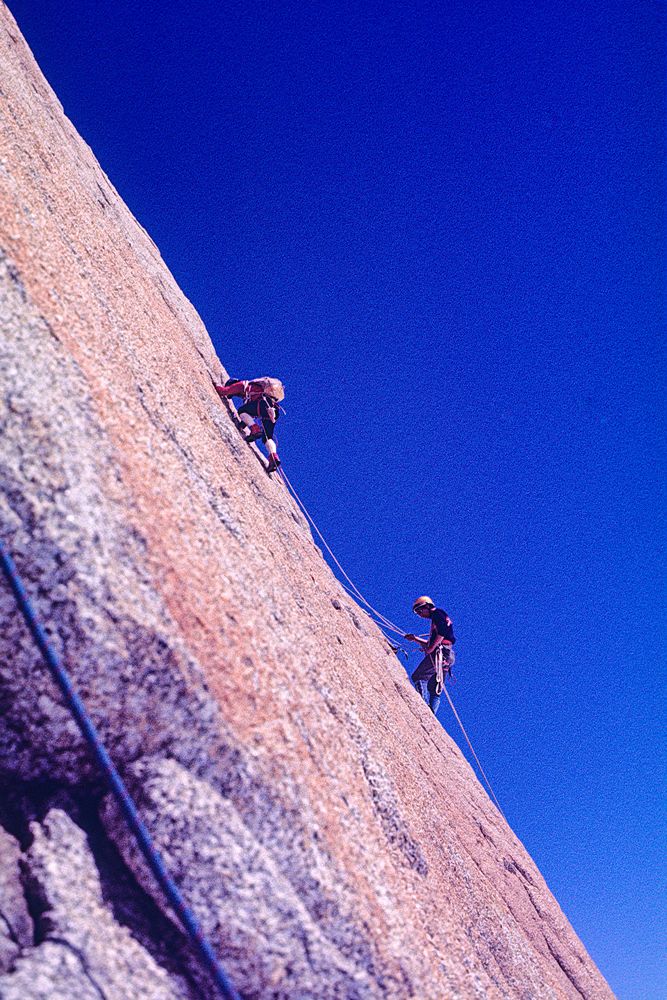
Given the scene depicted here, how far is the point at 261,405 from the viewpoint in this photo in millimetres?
9836

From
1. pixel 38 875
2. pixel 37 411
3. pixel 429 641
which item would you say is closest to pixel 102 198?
pixel 37 411

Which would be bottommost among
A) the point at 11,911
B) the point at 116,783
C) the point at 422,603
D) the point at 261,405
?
the point at 11,911

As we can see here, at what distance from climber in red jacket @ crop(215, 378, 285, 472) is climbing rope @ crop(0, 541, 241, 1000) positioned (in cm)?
621

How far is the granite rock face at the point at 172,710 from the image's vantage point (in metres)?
3.64

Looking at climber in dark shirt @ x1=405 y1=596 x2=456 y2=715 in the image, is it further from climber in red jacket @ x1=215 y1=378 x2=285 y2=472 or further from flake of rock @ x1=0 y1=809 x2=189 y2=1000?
flake of rock @ x1=0 y1=809 x2=189 y2=1000

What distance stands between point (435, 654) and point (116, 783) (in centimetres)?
1100

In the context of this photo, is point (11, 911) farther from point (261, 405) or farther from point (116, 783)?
point (261, 405)

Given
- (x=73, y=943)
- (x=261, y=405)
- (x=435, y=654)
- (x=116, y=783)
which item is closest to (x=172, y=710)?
(x=116, y=783)

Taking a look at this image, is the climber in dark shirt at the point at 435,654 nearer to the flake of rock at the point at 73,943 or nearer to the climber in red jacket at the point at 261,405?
the climber in red jacket at the point at 261,405

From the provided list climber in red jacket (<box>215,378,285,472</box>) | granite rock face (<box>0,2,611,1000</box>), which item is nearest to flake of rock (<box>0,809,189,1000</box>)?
granite rock face (<box>0,2,611,1000</box>)

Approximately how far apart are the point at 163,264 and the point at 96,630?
39.2 ft

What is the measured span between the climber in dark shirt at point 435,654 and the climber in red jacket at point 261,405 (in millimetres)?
6296

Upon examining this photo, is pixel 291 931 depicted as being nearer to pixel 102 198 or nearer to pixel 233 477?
pixel 233 477

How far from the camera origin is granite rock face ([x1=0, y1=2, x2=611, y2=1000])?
3.64 meters
